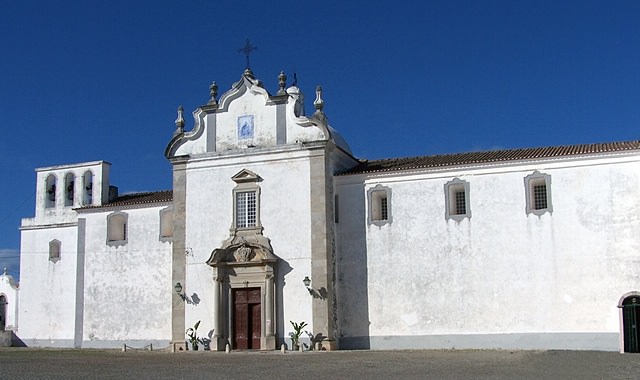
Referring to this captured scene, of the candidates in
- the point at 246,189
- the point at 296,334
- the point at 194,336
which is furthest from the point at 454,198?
the point at 194,336

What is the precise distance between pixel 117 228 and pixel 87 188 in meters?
3.74

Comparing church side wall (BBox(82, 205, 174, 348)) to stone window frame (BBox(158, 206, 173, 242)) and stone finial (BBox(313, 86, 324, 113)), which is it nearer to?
stone window frame (BBox(158, 206, 173, 242))

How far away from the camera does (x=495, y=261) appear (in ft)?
100

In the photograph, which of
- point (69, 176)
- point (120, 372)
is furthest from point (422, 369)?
point (69, 176)

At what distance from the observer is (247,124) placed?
34.1m

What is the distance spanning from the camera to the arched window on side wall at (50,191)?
41.6 m

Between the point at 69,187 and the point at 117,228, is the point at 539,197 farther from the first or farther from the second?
the point at 69,187

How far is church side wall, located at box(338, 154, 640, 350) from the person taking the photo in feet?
96.0

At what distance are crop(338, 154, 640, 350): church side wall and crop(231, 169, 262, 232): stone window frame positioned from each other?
10.9 feet

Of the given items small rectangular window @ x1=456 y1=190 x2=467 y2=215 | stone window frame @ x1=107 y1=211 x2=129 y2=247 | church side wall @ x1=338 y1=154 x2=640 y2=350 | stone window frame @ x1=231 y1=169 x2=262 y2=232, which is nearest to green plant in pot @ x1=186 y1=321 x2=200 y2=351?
stone window frame @ x1=231 y1=169 x2=262 y2=232

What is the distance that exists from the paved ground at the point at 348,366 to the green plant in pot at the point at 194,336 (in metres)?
3.39

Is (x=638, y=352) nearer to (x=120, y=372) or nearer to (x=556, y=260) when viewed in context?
(x=556, y=260)

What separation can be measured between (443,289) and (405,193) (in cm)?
394

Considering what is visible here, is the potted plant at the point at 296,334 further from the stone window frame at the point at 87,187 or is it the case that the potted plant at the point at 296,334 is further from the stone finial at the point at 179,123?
the stone window frame at the point at 87,187
